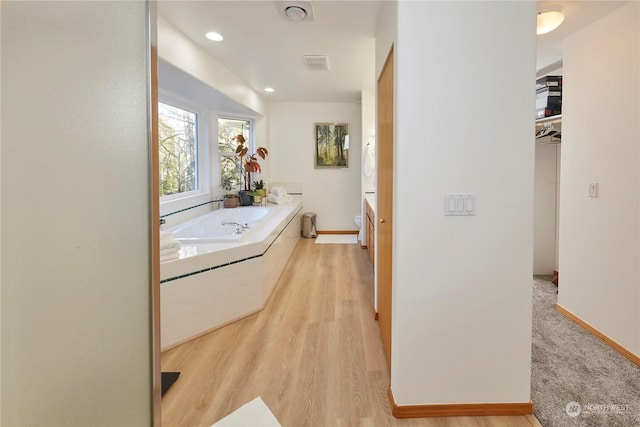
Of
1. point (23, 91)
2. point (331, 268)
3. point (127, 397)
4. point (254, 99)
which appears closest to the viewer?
point (23, 91)

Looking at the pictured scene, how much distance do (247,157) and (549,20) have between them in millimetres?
3976

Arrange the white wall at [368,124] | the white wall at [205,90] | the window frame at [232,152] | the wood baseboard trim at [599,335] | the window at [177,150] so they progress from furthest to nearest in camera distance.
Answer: the white wall at [368,124], the window frame at [232,152], the window at [177,150], the white wall at [205,90], the wood baseboard trim at [599,335]

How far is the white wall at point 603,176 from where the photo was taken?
83.7 inches

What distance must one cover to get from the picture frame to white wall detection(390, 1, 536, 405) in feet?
14.2

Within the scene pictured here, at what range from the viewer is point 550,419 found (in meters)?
1.60

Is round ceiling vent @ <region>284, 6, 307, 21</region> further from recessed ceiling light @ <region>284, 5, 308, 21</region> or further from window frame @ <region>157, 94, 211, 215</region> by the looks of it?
window frame @ <region>157, 94, 211, 215</region>

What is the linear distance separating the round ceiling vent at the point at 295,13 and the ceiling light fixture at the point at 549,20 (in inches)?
59.1

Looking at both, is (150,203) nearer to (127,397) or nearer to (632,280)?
(127,397)

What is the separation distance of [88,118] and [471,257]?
4.94ft

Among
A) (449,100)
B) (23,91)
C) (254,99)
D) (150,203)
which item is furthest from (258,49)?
(23,91)

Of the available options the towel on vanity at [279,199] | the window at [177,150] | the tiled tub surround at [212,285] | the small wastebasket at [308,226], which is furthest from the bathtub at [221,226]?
the small wastebasket at [308,226]

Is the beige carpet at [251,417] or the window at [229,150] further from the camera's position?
the window at [229,150]

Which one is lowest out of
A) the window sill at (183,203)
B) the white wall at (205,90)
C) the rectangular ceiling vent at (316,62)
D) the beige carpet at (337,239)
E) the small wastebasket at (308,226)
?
the beige carpet at (337,239)

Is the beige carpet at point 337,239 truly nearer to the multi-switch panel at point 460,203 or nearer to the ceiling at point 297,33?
the ceiling at point 297,33
